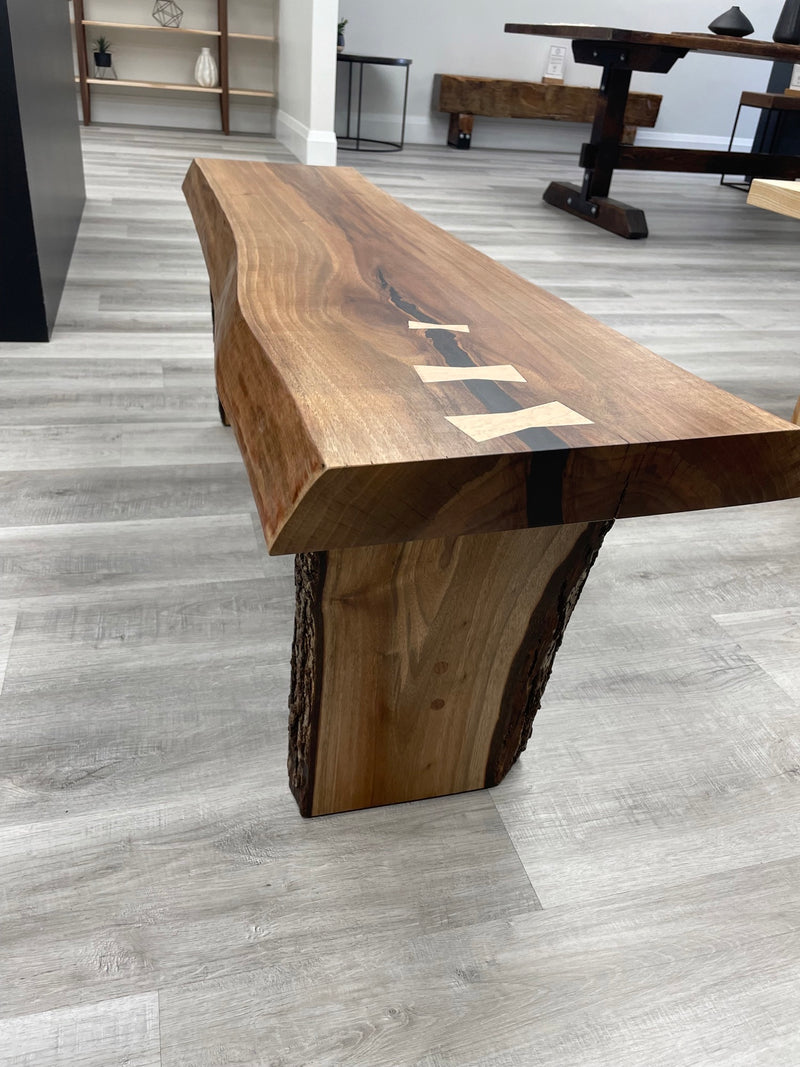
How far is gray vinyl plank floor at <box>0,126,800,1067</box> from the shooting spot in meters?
0.68

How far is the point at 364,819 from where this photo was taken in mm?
850

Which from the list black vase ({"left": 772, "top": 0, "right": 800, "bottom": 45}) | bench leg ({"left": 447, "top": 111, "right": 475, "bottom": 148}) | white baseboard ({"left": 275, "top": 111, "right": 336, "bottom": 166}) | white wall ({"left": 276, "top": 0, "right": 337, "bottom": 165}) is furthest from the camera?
bench leg ({"left": 447, "top": 111, "right": 475, "bottom": 148})

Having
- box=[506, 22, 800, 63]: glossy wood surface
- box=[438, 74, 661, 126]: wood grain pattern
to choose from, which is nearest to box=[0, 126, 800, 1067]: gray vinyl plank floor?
box=[506, 22, 800, 63]: glossy wood surface

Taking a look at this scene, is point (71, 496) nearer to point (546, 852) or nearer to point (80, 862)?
point (80, 862)

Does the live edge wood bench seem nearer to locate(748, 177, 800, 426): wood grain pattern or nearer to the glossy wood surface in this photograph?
locate(748, 177, 800, 426): wood grain pattern

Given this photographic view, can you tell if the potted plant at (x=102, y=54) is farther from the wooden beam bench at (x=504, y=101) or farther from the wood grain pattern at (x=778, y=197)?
the wood grain pattern at (x=778, y=197)

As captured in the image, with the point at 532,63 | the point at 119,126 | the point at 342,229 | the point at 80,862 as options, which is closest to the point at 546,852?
the point at 80,862

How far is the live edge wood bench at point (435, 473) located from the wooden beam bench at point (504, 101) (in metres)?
4.89

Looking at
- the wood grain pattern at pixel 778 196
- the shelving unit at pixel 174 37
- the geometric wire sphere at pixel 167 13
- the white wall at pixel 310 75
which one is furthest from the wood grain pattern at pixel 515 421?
the geometric wire sphere at pixel 167 13

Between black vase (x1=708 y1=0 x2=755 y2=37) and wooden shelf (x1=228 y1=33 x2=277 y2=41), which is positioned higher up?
black vase (x1=708 y1=0 x2=755 y2=37)

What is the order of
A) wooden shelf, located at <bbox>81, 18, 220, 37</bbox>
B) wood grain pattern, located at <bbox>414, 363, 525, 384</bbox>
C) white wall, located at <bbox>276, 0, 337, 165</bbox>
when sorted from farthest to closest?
wooden shelf, located at <bbox>81, 18, 220, 37</bbox> → white wall, located at <bbox>276, 0, 337, 165</bbox> → wood grain pattern, located at <bbox>414, 363, 525, 384</bbox>

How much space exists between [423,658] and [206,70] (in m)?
5.12

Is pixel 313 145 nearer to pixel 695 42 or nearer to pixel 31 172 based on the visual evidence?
pixel 695 42

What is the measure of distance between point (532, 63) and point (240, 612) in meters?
5.59
